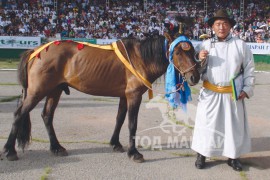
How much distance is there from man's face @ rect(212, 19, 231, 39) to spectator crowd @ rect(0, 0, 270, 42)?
15.6 metres

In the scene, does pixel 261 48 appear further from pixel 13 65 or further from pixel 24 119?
pixel 24 119

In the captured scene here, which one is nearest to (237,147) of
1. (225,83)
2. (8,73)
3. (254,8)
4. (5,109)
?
(225,83)

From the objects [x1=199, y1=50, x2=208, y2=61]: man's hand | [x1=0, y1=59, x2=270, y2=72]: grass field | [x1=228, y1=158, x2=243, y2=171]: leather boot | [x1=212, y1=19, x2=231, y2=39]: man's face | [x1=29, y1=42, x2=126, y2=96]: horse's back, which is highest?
[x1=212, y1=19, x2=231, y2=39]: man's face

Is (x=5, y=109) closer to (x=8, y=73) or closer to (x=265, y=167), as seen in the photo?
(x=265, y=167)

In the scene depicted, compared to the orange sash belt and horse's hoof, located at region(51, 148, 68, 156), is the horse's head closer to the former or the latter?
the orange sash belt

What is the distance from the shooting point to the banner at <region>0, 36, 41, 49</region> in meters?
18.3

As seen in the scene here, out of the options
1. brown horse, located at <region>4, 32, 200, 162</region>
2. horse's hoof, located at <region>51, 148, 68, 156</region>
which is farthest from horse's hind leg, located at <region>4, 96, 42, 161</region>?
horse's hoof, located at <region>51, 148, 68, 156</region>

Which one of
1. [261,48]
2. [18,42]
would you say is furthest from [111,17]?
[261,48]

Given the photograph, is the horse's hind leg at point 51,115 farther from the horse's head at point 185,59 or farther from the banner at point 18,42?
the banner at point 18,42

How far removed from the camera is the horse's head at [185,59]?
4.37 meters

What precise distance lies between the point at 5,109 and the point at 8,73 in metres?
6.78

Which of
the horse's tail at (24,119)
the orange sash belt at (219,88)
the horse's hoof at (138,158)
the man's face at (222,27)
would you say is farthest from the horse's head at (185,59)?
the horse's tail at (24,119)

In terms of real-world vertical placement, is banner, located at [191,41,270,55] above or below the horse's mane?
below

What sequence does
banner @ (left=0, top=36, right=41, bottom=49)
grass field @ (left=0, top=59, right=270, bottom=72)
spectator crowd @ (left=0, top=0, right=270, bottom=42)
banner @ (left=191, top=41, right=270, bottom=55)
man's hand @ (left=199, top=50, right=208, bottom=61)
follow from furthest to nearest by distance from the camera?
spectator crowd @ (left=0, top=0, right=270, bottom=42)
banner @ (left=0, top=36, right=41, bottom=49)
banner @ (left=191, top=41, right=270, bottom=55)
grass field @ (left=0, top=59, right=270, bottom=72)
man's hand @ (left=199, top=50, right=208, bottom=61)
